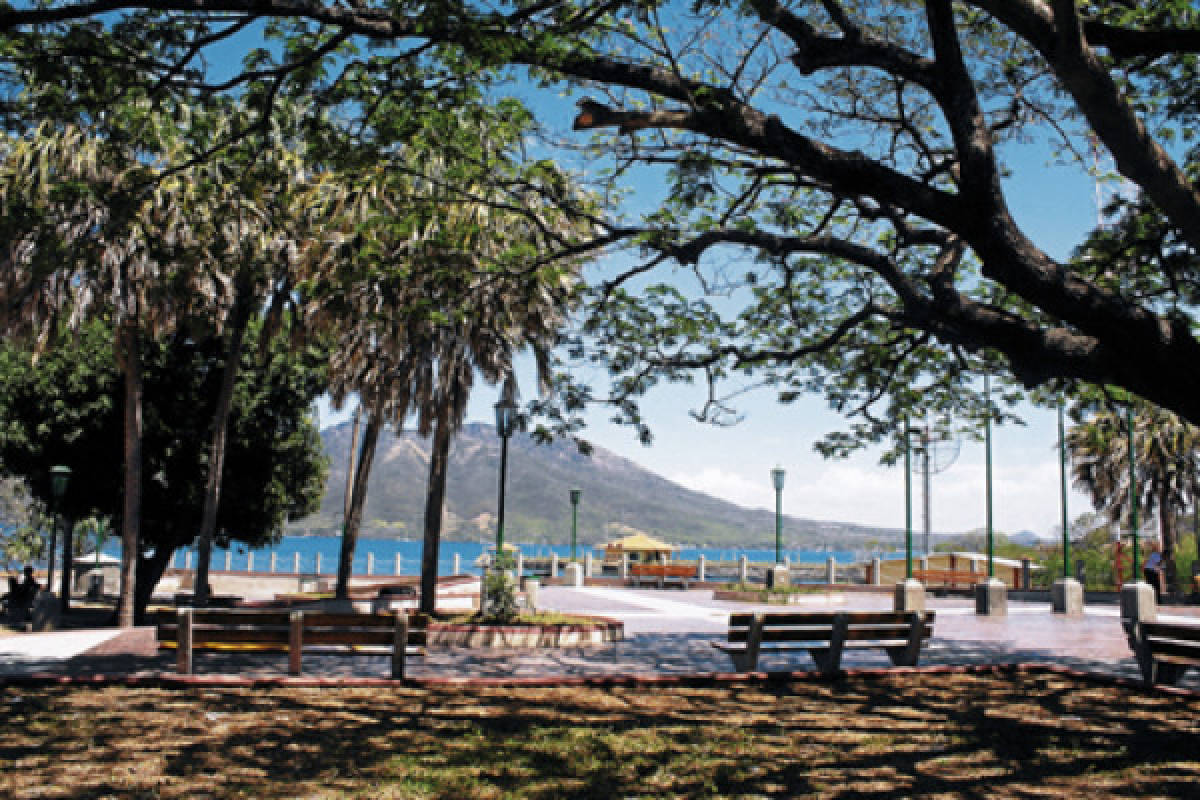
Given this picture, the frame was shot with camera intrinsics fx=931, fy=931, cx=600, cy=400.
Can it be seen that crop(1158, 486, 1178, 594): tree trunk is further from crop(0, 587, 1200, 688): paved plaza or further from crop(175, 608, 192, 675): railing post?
crop(175, 608, 192, 675): railing post

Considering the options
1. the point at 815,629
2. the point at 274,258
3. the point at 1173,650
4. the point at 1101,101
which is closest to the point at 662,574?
the point at 274,258

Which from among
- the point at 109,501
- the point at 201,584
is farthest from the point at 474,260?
the point at 109,501

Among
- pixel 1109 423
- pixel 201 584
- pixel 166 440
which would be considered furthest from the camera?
pixel 166 440

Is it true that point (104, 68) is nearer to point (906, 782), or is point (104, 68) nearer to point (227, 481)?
point (906, 782)

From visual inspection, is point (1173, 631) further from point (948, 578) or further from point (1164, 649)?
point (948, 578)

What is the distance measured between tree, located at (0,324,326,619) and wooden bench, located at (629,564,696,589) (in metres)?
16.7

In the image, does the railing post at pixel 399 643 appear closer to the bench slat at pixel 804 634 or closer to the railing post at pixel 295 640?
the railing post at pixel 295 640

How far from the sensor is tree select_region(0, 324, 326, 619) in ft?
72.9

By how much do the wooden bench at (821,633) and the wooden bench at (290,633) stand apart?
12.3 ft

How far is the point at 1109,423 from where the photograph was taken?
1455cm

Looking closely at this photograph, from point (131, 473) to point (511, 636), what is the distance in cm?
1024

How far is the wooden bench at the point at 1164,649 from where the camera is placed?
9.60 m

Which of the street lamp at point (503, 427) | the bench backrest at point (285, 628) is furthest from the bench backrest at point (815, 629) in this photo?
the street lamp at point (503, 427)

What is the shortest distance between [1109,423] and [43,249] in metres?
14.5
